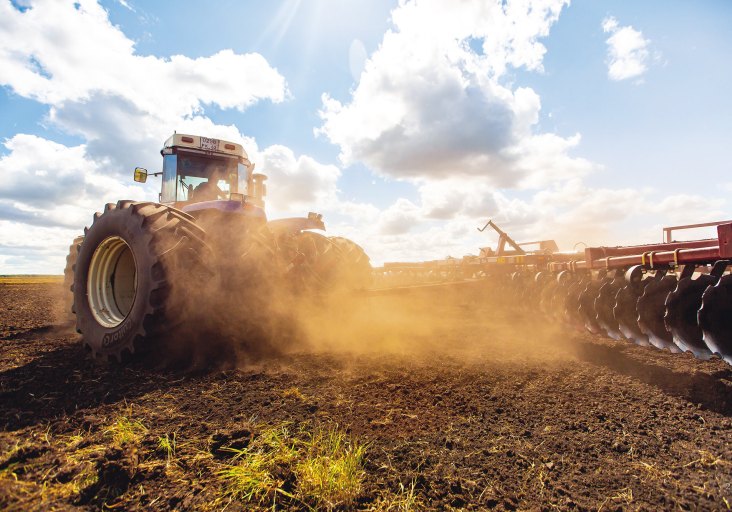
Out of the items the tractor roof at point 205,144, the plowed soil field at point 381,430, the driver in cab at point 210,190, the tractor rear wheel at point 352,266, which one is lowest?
the plowed soil field at point 381,430

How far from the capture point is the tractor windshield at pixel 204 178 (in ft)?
19.9

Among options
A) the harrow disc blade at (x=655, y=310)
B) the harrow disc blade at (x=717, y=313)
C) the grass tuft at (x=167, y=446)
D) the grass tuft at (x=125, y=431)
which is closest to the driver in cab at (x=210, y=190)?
the grass tuft at (x=125, y=431)

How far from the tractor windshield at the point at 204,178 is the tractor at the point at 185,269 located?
1.45 meters

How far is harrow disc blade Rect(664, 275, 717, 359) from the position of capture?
3.38 meters

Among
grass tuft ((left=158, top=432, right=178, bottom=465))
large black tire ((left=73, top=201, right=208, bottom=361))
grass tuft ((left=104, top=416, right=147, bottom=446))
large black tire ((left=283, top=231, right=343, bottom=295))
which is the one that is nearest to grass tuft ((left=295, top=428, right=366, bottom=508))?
grass tuft ((left=158, top=432, right=178, bottom=465))

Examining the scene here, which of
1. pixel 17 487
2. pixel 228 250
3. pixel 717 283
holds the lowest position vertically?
pixel 17 487

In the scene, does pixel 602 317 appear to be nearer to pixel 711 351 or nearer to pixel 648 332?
pixel 648 332

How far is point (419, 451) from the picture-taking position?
1898 mm

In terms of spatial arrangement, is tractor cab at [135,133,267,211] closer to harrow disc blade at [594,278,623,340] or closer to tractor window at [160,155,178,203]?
tractor window at [160,155,178,203]

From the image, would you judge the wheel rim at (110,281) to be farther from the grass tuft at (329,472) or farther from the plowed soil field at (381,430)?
the grass tuft at (329,472)

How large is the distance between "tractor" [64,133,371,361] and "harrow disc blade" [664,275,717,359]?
3.67m

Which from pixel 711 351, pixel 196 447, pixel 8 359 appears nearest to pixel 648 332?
pixel 711 351

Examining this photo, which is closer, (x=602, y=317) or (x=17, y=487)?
(x=17, y=487)

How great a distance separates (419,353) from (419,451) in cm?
229
